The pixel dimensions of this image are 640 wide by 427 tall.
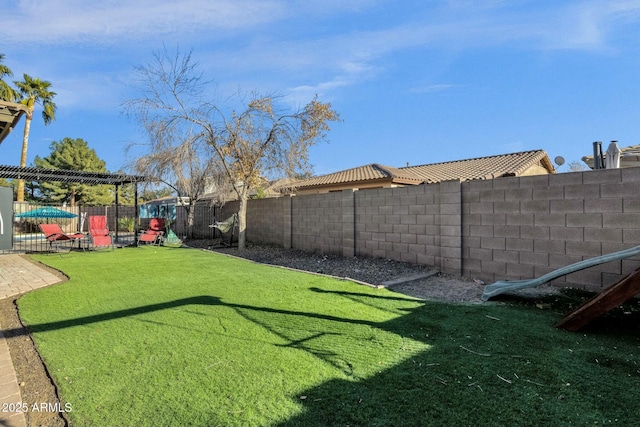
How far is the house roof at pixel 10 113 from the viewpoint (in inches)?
175

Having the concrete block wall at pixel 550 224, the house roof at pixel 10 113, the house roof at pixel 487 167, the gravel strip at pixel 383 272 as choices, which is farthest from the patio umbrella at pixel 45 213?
the concrete block wall at pixel 550 224

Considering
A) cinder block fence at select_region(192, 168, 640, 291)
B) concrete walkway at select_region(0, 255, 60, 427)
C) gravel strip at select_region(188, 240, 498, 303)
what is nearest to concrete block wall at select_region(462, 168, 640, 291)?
cinder block fence at select_region(192, 168, 640, 291)

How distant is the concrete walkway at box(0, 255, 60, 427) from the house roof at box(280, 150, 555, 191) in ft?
27.3

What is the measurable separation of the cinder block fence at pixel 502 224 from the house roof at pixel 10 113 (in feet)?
21.8

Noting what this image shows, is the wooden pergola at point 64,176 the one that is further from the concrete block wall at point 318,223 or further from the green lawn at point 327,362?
the green lawn at point 327,362

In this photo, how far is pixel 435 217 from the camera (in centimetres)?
687

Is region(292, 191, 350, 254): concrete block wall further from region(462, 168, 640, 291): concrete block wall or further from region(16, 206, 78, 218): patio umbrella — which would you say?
region(16, 206, 78, 218): patio umbrella

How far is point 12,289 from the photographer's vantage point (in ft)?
20.1

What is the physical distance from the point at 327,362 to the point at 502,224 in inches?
172

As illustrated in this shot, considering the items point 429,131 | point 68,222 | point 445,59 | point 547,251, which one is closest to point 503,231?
point 547,251

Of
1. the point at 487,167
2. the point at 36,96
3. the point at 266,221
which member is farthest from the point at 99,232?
the point at 36,96

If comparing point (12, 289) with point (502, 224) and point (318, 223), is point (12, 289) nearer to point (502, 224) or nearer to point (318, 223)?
point (318, 223)

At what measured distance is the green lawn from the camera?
2178 millimetres

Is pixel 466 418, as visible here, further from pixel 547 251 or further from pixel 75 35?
pixel 75 35
